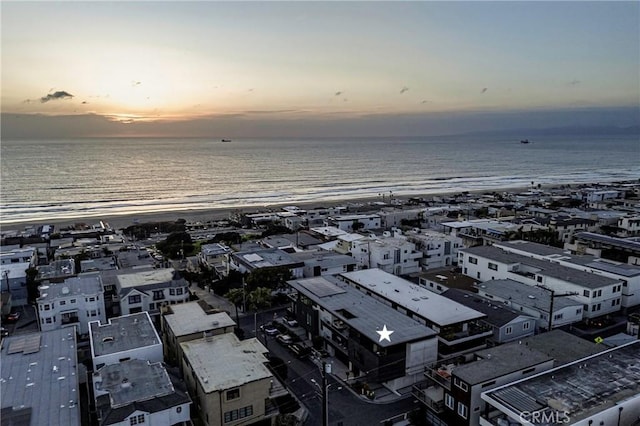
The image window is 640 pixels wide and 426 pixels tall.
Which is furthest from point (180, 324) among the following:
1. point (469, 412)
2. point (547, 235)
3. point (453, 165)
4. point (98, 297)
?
point (453, 165)

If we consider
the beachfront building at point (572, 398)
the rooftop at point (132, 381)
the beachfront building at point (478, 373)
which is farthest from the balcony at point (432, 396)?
the rooftop at point (132, 381)

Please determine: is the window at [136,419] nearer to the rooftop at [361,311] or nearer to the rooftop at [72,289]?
the rooftop at [361,311]

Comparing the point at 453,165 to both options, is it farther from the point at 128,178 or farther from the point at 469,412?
the point at 469,412

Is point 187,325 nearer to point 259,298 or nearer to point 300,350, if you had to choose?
point 300,350

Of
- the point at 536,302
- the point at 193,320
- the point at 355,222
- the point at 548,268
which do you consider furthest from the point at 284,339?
the point at 355,222

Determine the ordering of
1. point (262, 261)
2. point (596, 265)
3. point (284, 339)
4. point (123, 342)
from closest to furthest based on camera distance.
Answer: point (123, 342), point (284, 339), point (596, 265), point (262, 261)

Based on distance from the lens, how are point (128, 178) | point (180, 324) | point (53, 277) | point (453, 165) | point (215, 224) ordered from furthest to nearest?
point (453, 165), point (128, 178), point (215, 224), point (53, 277), point (180, 324)

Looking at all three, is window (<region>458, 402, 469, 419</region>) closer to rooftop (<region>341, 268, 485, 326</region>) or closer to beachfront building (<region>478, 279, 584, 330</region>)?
rooftop (<region>341, 268, 485, 326</region>)
